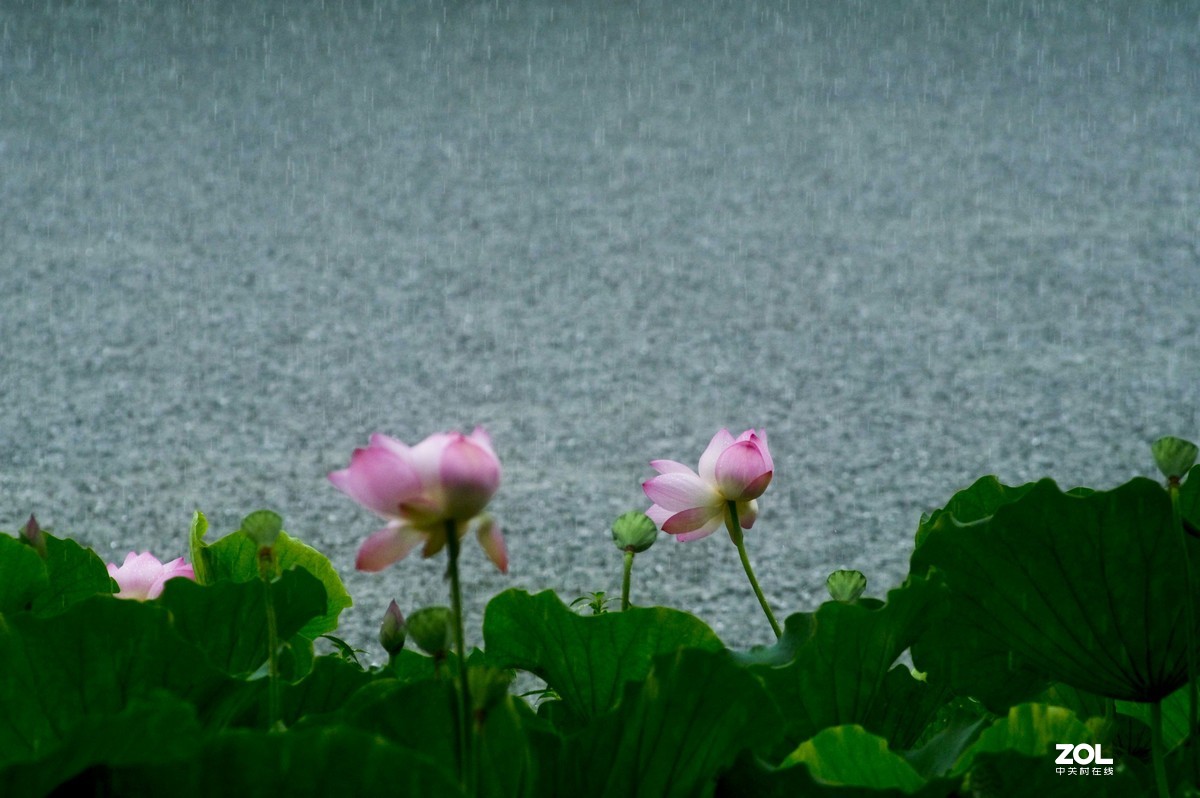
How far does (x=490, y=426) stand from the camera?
2.13 metres

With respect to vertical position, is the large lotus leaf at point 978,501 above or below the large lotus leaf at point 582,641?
above

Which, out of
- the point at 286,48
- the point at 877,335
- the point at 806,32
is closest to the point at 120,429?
the point at 286,48

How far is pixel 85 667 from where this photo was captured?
167 mm

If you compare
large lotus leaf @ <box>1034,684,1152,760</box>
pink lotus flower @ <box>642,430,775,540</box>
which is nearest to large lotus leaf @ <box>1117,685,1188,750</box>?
large lotus leaf @ <box>1034,684,1152,760</box>

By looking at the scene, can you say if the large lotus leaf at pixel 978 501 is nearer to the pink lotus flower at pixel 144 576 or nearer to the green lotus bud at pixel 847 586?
the green lotus bud at pixel 847 586

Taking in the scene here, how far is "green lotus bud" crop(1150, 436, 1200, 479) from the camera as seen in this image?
0.17 metres

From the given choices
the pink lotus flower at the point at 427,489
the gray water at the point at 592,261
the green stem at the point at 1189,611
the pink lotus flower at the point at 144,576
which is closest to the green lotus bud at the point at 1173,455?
the green stem at the point at 1189,611

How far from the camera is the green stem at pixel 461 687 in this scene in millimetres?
139

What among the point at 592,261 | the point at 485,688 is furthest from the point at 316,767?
the point at 592,261

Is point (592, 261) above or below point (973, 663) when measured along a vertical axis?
above

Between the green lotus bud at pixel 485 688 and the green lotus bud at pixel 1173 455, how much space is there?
0.36ft

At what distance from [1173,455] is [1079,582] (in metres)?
0.03

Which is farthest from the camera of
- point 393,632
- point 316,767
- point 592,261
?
point 592,261

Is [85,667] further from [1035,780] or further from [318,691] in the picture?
[1035,780]
